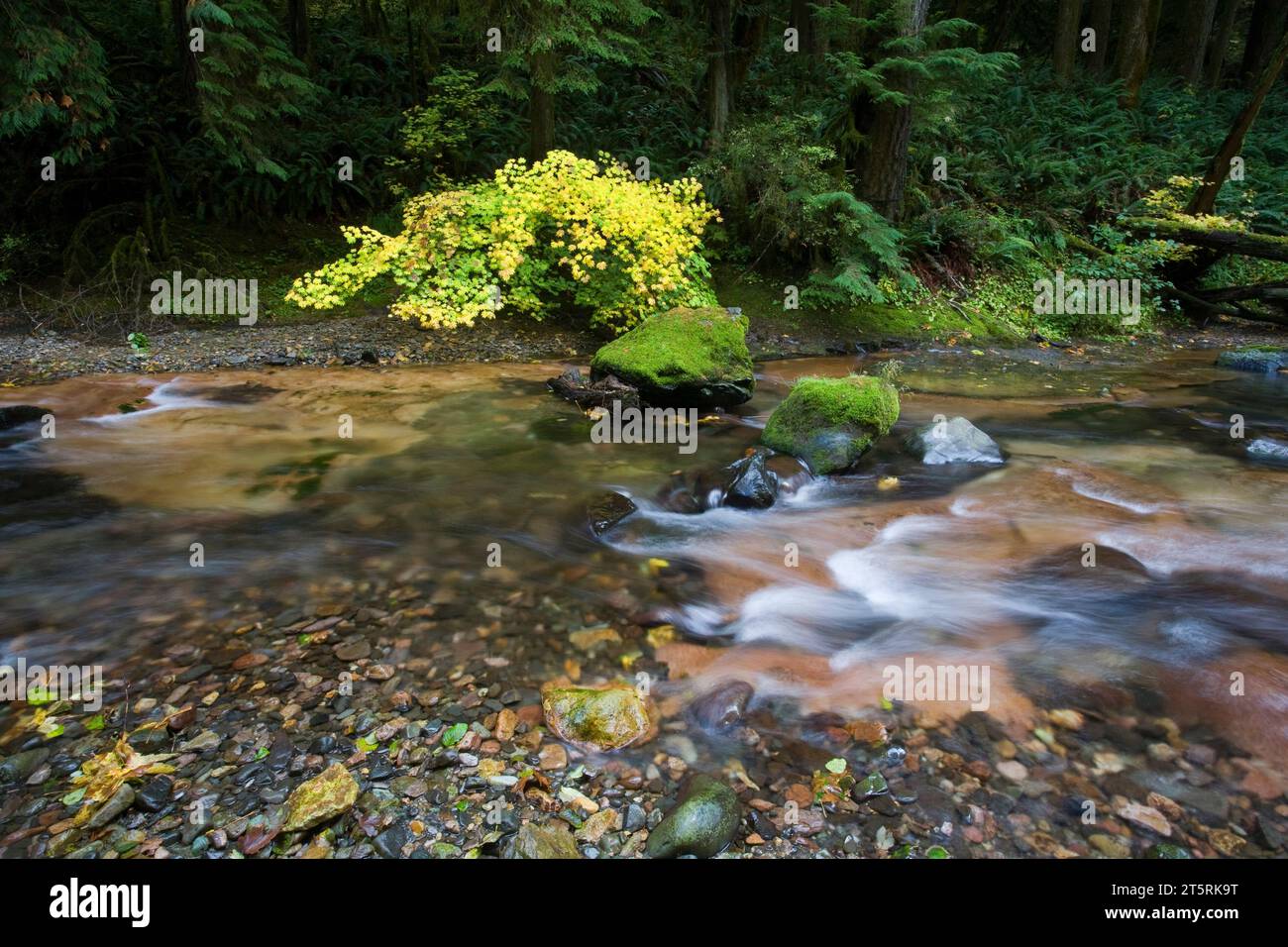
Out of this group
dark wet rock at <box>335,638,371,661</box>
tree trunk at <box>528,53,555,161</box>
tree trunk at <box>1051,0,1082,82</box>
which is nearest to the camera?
dark wet rock at <box>335,638,371,661</box>

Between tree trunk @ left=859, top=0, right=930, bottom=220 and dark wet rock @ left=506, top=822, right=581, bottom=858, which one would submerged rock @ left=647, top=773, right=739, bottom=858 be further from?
tree trunk @ left=859, top=0, right=930, bottom=220

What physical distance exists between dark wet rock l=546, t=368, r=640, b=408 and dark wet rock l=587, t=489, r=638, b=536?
2706 millimetres

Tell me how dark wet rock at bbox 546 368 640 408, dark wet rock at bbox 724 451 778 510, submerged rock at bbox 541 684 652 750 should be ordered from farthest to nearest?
dark wet rock at bbox 546 368 640 408
dark wet rock at bbox 724 451 778 510
submerged rock at bbox 541 684 652 750

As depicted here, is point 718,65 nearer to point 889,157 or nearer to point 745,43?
point 889,157

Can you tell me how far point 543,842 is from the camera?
2938 millimetres

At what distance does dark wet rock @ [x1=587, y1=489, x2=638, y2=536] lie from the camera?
20.3ft

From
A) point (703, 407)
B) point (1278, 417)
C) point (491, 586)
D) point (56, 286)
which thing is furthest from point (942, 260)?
point (56, 286)

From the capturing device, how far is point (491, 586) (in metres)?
5.15

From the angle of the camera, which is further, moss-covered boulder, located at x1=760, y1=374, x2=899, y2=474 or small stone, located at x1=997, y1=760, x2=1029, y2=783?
moss-covered boulder, located at x1=760, y1=374, x2=899, y2=474

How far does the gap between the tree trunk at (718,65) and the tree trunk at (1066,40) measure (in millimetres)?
13001

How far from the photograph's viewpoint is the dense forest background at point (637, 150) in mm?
11250

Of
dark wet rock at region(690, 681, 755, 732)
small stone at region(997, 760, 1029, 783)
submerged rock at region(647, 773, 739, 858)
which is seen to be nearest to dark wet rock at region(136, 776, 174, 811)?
submerged rock at region(647, 773, 739, 858)

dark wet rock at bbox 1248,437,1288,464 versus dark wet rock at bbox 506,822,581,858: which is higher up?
dark wet rock at bbox 1248,437,1288,464
